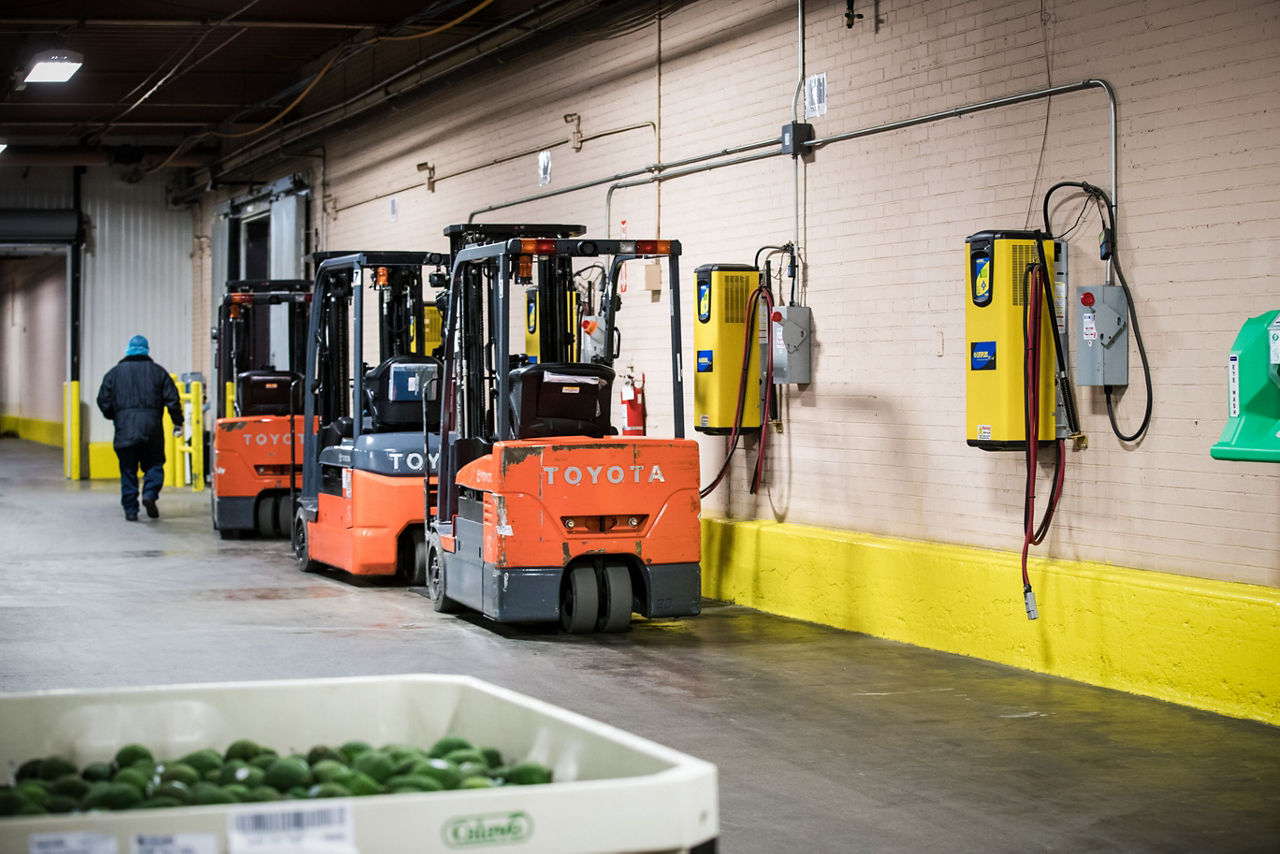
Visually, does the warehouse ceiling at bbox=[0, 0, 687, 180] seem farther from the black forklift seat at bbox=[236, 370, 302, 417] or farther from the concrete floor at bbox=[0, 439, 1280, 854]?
the concrete floor at bbox=[0, 439, 1280, 854]

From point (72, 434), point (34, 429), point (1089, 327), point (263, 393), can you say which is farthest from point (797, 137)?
point (34, 429)

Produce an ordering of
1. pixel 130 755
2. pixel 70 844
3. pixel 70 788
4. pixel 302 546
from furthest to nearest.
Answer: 1. pixel 302 546
2. pixel 130 755
3. pixel 70 788
4. pixel 70 844

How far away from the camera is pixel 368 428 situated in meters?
12.2

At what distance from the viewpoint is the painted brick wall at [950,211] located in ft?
24.1

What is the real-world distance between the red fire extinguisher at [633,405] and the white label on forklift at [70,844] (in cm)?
1042

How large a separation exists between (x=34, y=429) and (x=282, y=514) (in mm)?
25779

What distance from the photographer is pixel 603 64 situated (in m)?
13.5

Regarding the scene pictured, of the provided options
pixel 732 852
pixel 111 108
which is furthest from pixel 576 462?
pixel 111 108

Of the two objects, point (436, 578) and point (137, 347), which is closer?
point (436, 578)

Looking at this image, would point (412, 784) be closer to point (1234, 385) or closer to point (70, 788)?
point (70, 788)

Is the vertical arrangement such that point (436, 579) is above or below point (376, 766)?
below

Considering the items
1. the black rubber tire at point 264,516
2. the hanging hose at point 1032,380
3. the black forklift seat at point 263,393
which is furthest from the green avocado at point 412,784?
the black forklift seat at point 263,393

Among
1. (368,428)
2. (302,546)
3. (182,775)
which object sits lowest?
(302,546)

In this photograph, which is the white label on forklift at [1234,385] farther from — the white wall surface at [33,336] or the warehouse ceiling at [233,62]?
the white wall surface at [33,336]
